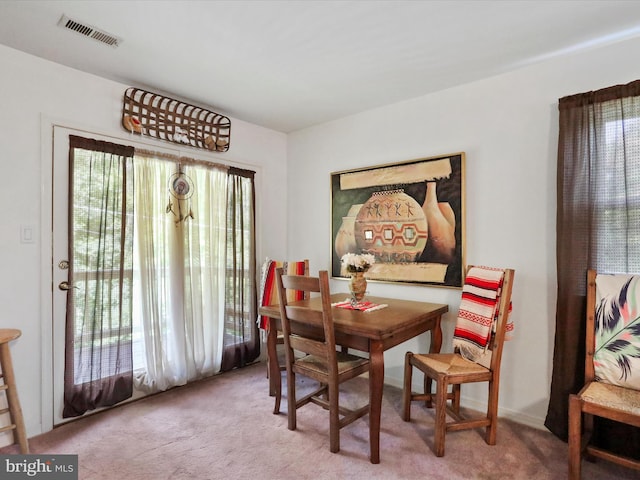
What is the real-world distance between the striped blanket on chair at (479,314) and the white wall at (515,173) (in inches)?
10.2

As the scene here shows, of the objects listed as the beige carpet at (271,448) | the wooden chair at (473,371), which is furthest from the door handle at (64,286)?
the wooden chair at (473,371)

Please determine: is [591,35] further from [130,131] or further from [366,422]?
[130,131]

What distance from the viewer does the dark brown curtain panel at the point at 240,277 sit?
129 inches

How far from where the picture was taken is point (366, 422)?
7.88ft

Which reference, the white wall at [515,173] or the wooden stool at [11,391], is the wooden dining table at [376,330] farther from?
the wooden stool at [11,391]

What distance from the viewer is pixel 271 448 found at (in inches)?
82.4

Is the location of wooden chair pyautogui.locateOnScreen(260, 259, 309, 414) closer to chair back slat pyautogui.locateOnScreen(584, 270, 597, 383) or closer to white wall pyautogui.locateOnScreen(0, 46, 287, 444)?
white wall pyautogui.locateOnScreen(0, 46, 287, 444)

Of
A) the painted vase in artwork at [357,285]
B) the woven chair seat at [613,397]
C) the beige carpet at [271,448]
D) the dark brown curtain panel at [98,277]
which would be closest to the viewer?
the woven chair seat at [613,397]

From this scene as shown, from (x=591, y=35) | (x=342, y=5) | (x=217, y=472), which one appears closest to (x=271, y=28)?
(x=342, y=5)

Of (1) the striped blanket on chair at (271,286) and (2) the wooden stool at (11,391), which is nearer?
(2) the wooden stool at (11,391)

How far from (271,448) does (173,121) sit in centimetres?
257

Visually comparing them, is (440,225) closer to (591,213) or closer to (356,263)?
(356,263)
